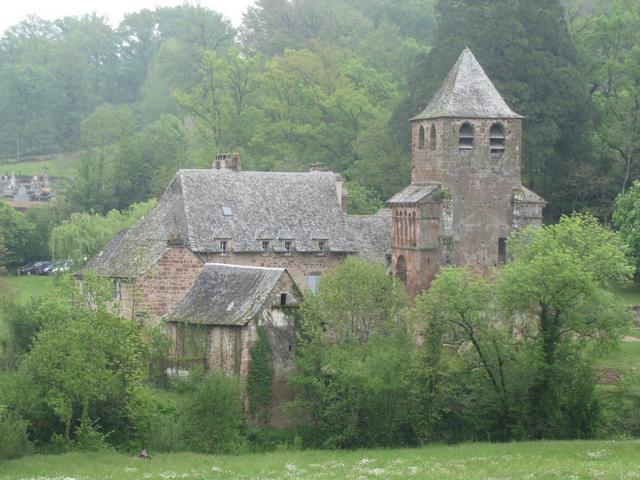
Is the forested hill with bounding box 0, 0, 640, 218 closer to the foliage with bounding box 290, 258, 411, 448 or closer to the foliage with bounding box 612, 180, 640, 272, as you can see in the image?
the foliage with bounding box 612, 180, 640, 272

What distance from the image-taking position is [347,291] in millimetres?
47344

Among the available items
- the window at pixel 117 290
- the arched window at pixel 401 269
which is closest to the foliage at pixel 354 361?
the arched window at pixel 401 269

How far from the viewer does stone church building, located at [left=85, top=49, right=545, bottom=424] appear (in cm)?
5456

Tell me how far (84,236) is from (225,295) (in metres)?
24.3

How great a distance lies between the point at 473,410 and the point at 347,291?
617cm

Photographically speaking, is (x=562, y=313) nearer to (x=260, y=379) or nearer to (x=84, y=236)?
(x=260, y=379)

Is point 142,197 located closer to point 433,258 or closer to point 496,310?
point 433,258

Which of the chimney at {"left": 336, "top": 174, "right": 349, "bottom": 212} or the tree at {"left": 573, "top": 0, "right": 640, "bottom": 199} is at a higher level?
the tree at {"left": 573, "top": 0, "right": 640, "bottom": 199}

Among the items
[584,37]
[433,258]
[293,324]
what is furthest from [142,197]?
[293,324]

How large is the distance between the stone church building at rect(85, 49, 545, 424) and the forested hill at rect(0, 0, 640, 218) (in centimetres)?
1015

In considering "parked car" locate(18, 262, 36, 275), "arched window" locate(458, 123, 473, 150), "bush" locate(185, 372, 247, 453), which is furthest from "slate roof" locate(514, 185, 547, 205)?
"parked car" locate(18, 262, 36, 275)

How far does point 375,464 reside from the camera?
38312 mm

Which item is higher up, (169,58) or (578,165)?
(169,58)

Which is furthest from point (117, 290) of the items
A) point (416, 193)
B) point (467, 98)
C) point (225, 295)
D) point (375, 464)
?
point (375, 464)
